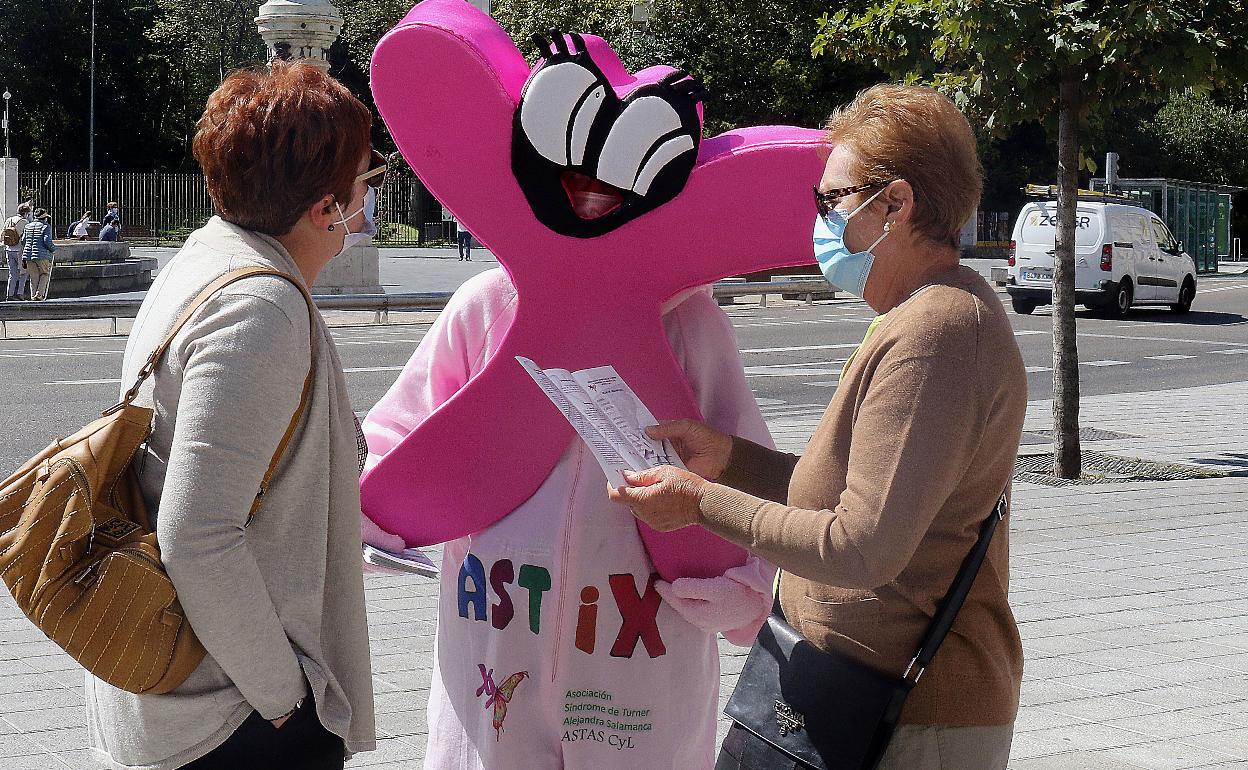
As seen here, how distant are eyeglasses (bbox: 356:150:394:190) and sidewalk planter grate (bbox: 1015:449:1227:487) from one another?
24.3 feet

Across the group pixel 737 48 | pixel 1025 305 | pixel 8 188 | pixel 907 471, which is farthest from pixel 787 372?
pixel 8 188

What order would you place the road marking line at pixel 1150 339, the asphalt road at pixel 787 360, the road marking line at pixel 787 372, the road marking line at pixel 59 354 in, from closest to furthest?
1. the asphalt road at pixel 787 360
2. the road marking line at pixel 787 372
3. the road marking line at pixel 59 354
4. the road marking line at pixel 1150 339

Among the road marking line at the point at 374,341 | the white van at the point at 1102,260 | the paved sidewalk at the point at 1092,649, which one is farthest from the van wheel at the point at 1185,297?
the paved sidewalk at the point at 1092,649

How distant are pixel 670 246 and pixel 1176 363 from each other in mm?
15496

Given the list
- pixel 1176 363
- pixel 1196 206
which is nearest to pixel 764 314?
pixel 1176 363

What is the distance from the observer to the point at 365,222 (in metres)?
2.57

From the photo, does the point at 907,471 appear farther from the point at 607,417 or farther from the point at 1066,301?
the point at 1066,301

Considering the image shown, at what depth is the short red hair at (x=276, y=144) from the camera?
225 centimetres

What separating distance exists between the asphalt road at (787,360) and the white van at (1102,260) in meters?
0.47

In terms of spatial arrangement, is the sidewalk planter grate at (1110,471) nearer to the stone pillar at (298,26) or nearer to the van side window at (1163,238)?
the stone pillar at (298,26)

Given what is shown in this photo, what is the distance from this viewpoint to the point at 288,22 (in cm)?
1827

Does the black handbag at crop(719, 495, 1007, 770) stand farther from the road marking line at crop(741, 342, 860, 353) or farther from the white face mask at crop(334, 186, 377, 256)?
the road marking line at crop(741, 342, 860, 353)

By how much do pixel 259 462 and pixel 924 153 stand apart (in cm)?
114

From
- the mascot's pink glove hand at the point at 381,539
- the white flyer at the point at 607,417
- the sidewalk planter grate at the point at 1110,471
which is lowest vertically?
the sidewalk planter grate at the point at 1110,471
